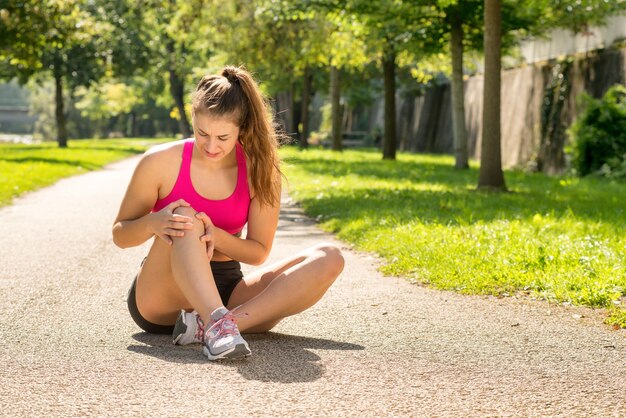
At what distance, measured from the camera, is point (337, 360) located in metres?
4.81

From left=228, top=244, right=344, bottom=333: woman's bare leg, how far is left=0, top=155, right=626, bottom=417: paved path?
150 millimetres

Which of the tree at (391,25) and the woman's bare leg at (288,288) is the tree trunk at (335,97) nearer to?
the tree at (391,25)

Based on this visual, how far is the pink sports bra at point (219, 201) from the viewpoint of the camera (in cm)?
516

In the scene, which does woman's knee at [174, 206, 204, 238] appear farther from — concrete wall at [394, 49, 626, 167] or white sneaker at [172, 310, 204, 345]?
concrete wall at [394, 49, 626, 167]

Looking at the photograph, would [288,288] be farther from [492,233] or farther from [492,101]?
[492,101]

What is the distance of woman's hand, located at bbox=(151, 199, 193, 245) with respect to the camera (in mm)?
4812

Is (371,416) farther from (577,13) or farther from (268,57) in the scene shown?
(268,57)

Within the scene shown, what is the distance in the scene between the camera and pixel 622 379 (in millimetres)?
4512

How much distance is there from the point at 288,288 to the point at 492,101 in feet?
34.3

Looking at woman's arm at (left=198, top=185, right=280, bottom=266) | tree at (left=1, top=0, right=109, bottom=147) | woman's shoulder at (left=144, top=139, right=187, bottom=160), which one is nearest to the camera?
woman's shoulder at (left=144, top=139, right=187, bottom=160)

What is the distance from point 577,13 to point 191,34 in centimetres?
842

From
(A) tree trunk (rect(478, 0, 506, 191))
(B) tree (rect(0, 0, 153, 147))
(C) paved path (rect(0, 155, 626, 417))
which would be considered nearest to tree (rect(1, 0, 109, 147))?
(B) tree (rect(0, 0, 153, 147))

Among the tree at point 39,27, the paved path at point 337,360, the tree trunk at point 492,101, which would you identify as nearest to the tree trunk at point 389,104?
the tree at point 39,27

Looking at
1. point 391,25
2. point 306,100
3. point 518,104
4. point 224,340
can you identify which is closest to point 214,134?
point 224,340
